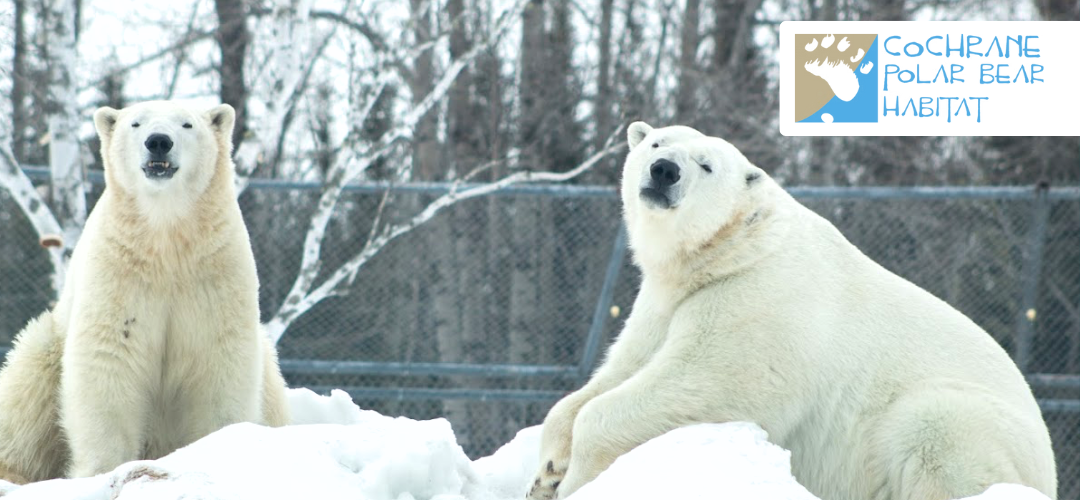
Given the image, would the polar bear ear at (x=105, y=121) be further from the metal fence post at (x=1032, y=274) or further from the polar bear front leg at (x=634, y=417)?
the metal fence post at (x=1032, y=274)

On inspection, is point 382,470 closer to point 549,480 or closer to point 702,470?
point 549,480

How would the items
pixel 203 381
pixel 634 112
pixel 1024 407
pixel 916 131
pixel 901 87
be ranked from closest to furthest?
pixel 1024 407
pixel 203 381
pixel 901 87
pixel 916 131
pixel 634 112

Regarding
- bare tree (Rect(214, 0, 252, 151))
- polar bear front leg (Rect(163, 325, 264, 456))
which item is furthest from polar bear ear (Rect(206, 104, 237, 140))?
bare tree (Rect(214, 0, 252, 151))

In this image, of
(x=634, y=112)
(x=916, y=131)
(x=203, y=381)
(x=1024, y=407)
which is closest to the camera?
(x=1024, y=407)

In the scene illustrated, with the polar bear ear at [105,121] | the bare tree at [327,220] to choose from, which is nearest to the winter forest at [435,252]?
the bare tree at [327,220]

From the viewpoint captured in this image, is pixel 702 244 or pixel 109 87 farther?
pixel 109 87

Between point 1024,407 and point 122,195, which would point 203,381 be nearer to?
point 122,195

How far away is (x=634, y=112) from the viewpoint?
10.1m

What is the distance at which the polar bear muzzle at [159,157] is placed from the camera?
11.9 ft

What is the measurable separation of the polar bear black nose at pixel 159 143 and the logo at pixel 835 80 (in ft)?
12.4

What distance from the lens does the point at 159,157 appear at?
11.9ft

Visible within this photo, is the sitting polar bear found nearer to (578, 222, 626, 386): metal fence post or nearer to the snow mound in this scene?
the snow mound

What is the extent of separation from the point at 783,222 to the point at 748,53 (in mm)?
9155

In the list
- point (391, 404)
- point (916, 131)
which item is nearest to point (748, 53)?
point (916, 131)
